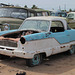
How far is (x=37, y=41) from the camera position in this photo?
5.36 meters

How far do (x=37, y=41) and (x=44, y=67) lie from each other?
81cm

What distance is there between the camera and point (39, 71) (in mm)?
5082

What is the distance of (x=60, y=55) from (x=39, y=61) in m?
1.76

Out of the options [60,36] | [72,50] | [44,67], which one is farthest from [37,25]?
[72,50]

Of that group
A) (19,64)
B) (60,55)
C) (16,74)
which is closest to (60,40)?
(60,55)

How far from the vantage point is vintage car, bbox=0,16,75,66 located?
5141 mm

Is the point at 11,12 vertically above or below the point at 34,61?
above

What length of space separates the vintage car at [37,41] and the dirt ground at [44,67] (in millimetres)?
262

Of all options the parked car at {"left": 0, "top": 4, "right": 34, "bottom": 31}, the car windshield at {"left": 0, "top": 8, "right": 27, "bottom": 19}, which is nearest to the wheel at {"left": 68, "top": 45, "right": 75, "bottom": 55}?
the parked car at {"left": 0, "top": 4, "right": 34, "bottom": 31}

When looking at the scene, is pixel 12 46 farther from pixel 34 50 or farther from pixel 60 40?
pixel 60 40

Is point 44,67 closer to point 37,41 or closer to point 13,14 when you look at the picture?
point 37,41

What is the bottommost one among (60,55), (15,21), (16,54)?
(60,55)

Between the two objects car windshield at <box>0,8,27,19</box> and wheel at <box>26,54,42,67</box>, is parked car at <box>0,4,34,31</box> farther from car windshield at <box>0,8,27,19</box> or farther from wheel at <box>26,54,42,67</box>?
wheel at <box>26,54,42,67</box>

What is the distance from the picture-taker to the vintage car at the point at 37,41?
5.14m
